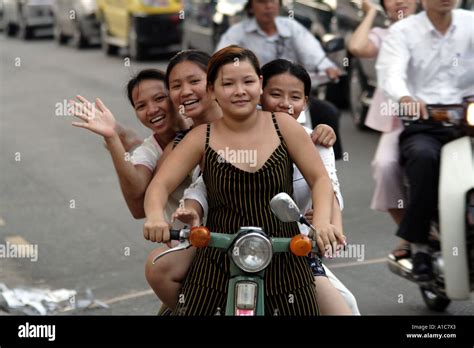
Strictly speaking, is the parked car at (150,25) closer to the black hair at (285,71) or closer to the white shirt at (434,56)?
the white shirt at (434,56)

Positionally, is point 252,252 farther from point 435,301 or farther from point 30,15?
point 30,15

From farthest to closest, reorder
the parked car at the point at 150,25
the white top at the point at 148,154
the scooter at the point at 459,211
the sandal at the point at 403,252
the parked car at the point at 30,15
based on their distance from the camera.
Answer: the parked car at the point at 30,15
the parked car at the point at 150,25
the sandal at the point at 403,252
the scooter at the point at 459,211
the white top at the point at 148,154

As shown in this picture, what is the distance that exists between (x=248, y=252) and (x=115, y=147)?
83cm

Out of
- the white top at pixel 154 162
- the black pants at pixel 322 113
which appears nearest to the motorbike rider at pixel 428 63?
the black pants at pixel 322 113

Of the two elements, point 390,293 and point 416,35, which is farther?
point 390,293

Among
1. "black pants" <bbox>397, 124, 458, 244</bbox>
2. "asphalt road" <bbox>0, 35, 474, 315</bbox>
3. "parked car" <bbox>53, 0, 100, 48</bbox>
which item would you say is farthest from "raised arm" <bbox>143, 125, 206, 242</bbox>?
"parked car" <bbox>53, 0, 100, 48</bbox>

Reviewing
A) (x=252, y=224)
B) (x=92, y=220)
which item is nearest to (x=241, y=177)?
(x=252, y=224)

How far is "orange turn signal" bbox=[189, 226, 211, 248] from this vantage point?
4055mm

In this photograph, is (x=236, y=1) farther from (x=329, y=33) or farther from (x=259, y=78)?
(x=259, y=78)

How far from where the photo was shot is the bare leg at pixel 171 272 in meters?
4.63

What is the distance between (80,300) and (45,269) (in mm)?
1043

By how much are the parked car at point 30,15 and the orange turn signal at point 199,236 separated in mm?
29910

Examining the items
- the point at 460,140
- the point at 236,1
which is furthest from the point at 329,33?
the point at 460,140
